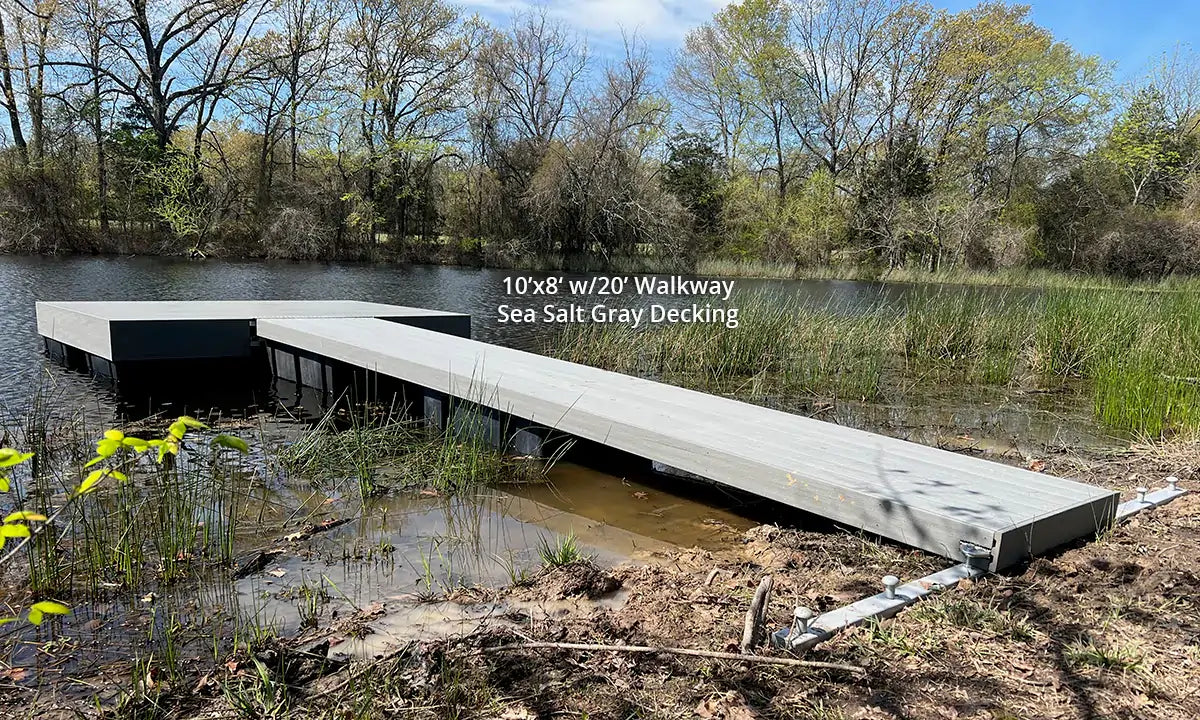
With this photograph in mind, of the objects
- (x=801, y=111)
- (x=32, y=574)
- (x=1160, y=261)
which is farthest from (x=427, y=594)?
(x=801, y=111)

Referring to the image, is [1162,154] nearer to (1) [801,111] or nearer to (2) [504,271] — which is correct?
(1) [801,111]

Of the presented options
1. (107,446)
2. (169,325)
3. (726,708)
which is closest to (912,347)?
(726,708)

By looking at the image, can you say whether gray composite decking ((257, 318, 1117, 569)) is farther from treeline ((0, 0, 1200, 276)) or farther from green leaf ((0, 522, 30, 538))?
treeline ((0, 0, 1200, 276))

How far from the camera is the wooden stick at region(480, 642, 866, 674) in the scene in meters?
1.70

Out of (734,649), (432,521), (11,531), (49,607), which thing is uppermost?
(11,531)

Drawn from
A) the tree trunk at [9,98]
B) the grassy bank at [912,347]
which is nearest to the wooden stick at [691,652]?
the grassy bank at [912,347]

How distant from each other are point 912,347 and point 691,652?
6.00 metres

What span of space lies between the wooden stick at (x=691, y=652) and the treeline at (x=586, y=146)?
18.6 metres

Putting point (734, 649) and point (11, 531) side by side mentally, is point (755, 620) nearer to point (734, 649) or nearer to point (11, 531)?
point (734, 649)

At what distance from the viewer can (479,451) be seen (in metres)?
3.75

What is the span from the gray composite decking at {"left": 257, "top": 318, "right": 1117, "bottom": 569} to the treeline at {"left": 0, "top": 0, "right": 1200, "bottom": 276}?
→ 52.3 feet

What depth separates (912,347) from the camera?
703 centimetres

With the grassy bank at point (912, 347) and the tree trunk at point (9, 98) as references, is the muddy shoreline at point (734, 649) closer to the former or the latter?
the grassy bank at point (912, 347)

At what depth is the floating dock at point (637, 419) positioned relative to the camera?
8.23 ft
